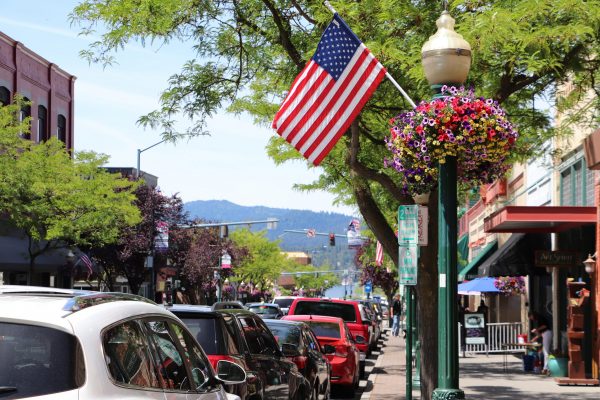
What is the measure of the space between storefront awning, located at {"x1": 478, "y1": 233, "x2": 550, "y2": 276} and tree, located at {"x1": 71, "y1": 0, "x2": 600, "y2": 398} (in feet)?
32.0

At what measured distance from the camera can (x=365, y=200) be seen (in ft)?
55.0

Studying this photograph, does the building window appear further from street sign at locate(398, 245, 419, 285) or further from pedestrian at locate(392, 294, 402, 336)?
pedestrian at locate(392, 294, 402, 336)

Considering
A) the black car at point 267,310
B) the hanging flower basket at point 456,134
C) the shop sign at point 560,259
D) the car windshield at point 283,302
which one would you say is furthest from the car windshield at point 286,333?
the car windshield at point 283,302

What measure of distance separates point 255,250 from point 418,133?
10465cm

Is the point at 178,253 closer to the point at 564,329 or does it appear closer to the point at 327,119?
the point at 564,329

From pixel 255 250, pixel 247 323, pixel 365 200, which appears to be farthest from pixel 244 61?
pixel 255 250

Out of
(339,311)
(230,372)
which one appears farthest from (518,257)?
(230,372)

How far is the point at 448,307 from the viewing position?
1036cm

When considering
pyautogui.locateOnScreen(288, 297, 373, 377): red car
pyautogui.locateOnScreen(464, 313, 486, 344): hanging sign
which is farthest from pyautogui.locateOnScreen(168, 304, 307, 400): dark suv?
pyautogui.locateOnScreen(464, 313, 486, 344): hanging sign

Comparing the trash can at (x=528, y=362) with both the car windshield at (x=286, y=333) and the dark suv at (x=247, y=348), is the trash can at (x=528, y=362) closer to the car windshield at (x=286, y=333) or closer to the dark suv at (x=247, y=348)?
the car windshield at (x=286, y=333)

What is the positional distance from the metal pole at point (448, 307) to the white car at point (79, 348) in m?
4.72

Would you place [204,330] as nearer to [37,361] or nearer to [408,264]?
[408,264]

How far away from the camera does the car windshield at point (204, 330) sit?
10.6m

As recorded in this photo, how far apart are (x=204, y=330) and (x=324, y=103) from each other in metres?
3.70
